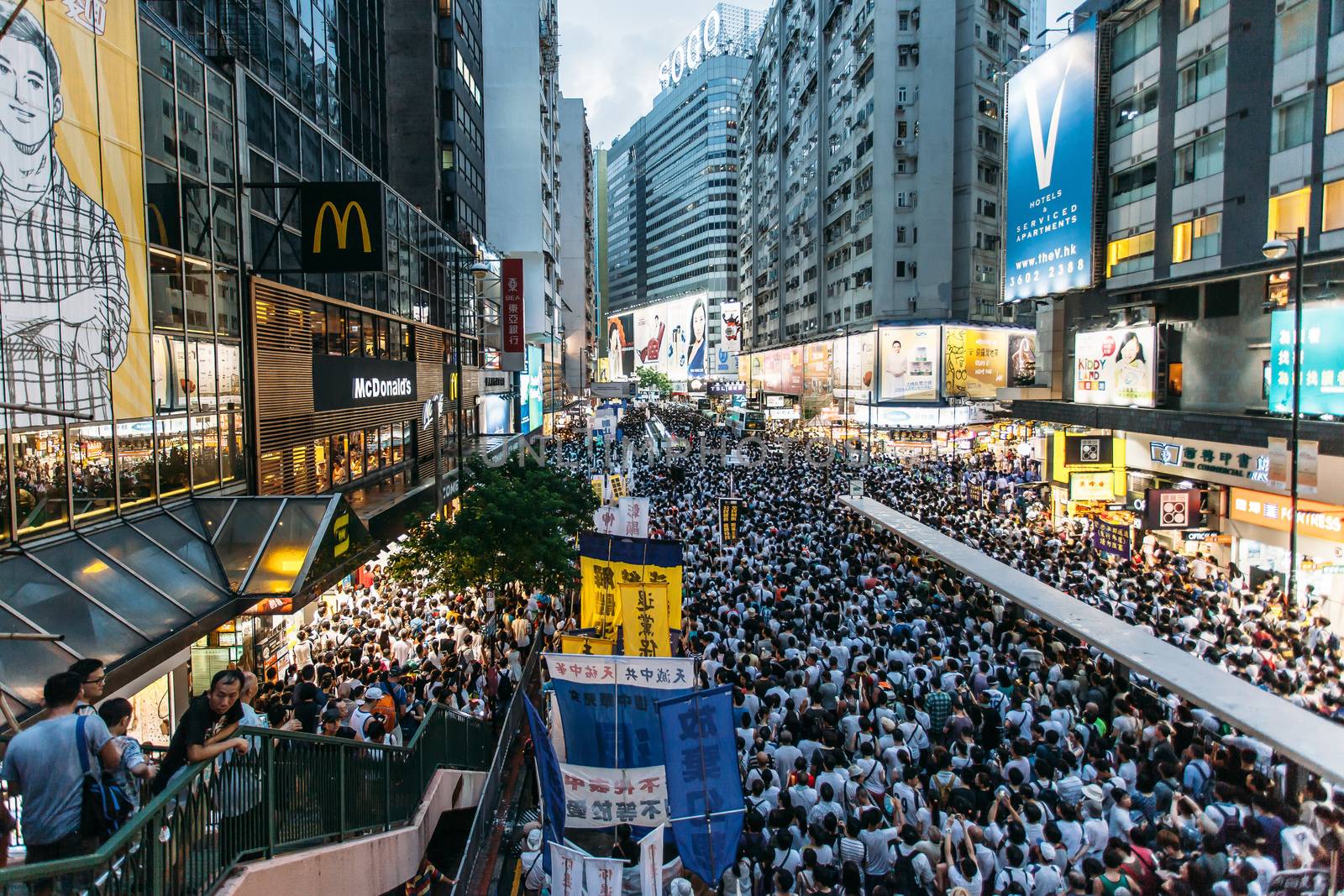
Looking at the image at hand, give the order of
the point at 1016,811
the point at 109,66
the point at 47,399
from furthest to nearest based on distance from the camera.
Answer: the point at 109,66
the point at 47,399
the point at 1016,811

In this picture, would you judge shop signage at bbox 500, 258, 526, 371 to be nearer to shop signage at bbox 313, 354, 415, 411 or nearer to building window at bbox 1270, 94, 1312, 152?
shop signage at bbox 313, 354, 415, 411

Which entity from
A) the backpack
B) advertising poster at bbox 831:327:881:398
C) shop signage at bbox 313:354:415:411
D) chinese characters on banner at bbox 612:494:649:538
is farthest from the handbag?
advertising poster at bbox 831:327:881:398

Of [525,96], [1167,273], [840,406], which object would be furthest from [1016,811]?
[525,96]

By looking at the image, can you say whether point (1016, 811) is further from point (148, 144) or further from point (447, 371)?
point (447, 371)

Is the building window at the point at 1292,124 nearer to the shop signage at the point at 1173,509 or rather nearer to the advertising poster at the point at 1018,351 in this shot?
the shop signage at the point at 1173,509

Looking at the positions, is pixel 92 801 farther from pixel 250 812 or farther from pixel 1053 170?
pixel 1053 170

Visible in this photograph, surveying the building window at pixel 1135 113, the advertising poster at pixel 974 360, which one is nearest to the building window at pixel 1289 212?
the building window at pixel 1135 113
